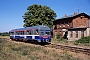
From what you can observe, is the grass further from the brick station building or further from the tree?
the tree

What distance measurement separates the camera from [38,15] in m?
53.5

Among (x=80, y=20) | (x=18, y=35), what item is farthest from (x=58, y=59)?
(x=80, y=20)

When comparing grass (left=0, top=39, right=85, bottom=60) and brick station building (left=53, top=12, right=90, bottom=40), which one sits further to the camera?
brick station building (left=53, top=12, right=90, bottom=40)

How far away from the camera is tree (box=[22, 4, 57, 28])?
52403mm

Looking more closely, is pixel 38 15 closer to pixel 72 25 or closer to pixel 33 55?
pixel 72 25

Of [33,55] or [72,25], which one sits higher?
[72,25]

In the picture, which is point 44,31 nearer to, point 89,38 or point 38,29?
point 38,29

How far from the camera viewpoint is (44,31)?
2378 cm

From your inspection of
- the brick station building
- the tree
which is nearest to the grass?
the brick station building

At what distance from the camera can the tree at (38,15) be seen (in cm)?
5240

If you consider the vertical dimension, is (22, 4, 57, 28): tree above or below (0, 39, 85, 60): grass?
above

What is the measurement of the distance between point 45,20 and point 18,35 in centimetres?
2244

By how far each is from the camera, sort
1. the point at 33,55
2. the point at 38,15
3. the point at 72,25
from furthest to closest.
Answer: the point at 38,15, the point at 72,25, the point at 33,55

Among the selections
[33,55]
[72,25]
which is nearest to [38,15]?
[72,25]
